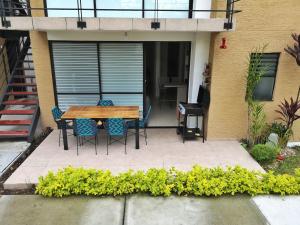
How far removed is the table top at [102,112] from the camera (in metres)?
6.74

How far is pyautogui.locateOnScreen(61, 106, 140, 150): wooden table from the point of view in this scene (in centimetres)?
672

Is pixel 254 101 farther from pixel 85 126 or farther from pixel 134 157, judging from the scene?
pixel 85 126

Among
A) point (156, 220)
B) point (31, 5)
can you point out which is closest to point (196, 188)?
point (156, 220)

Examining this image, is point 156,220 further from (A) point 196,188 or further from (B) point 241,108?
(B) point 241,108

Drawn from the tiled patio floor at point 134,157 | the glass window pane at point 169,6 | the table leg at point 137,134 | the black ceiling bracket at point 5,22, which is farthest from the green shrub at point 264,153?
the black ceiling bracket at point 5,22

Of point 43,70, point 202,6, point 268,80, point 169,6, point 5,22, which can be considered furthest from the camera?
point 43,70

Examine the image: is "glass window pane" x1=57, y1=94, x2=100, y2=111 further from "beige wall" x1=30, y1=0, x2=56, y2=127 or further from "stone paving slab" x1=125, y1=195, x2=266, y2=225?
"stone paving slab" x1=125, y1=195, x2=266, y2=225

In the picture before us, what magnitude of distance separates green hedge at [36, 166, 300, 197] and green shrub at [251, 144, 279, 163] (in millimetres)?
1042

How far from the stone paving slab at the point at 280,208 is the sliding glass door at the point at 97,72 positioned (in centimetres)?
457

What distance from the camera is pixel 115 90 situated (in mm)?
8133

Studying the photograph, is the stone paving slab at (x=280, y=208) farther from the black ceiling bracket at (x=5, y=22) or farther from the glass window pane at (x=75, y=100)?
the black ceiling bracket at (x=5, y=22)

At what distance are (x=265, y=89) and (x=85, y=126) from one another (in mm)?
5092

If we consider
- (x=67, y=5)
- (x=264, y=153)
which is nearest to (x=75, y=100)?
(x=67, y=5)

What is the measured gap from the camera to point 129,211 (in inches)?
191
